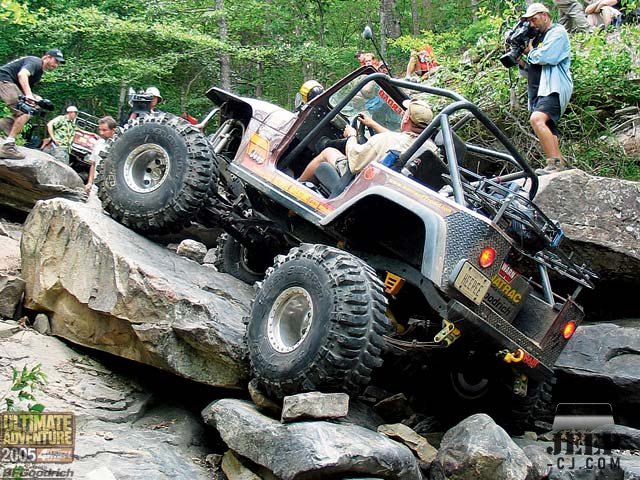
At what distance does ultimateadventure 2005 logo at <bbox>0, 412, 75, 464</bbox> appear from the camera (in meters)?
3.87

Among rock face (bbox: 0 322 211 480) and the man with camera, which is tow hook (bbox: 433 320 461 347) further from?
the man with camera

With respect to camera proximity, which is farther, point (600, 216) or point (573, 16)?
point (573, 16)

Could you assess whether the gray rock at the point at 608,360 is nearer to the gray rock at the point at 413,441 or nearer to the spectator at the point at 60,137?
the gray rock at the point at 413,441

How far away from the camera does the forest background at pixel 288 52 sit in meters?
8.57

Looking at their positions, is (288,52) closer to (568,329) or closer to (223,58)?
(223,58)

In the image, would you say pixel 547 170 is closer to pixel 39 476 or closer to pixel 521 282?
pixel 521 282

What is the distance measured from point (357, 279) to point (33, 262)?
9.29 ft

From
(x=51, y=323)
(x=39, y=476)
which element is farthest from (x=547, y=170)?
(x=39, y=476)

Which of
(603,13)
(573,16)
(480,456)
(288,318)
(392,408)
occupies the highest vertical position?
(603,13)

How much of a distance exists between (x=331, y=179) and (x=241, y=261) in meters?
1.76

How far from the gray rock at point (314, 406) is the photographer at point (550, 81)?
12.4 ft

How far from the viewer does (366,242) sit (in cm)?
531

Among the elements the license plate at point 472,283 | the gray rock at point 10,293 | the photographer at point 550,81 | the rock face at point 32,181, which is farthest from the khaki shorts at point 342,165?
the rock face at point 32,181

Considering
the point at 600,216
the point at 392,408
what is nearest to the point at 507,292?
the point at 392,408
